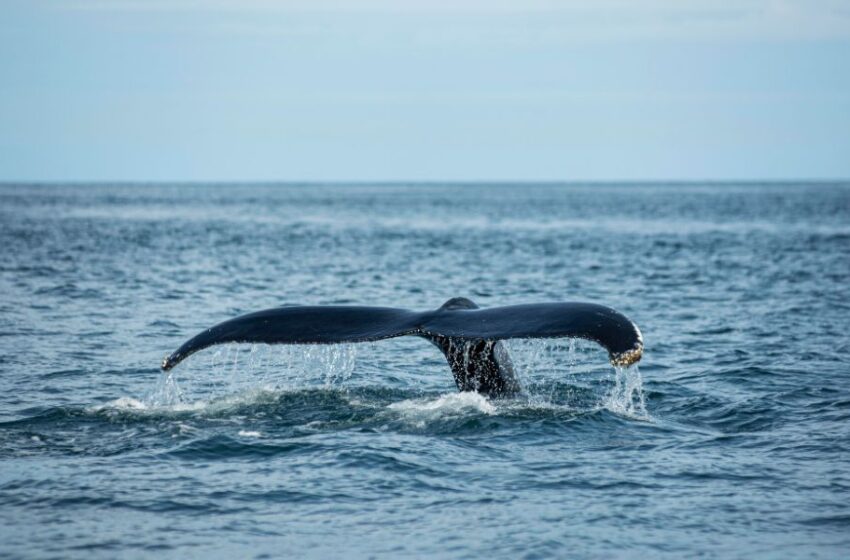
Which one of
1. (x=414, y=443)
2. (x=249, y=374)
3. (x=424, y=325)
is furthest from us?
(x=249, y=374)

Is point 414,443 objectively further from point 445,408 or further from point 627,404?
point 627,404

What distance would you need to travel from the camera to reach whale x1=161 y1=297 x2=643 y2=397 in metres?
8.02

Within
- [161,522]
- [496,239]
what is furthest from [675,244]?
[161,522]

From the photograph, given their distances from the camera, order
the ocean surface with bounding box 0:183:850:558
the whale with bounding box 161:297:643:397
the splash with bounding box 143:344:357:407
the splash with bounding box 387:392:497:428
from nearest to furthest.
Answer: the ocean surface with bounding box 0:183:850:558, the whale with bounding box 161:297:643:397, the splash with bounding box 387:392:497:428, the splash with bounding box 143:344:357:407

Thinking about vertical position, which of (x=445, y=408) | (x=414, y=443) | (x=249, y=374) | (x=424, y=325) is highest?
(x=424, y=325)

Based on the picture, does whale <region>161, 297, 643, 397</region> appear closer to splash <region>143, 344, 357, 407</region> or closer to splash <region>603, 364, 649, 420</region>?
splash <region>603, 364, 649, 420</region>

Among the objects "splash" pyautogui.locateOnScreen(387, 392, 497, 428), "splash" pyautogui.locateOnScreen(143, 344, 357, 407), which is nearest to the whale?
"splash" pyautogui.locateOnScreen(387, 392, 497, 428)

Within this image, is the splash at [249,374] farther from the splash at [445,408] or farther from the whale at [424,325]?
the whale at [424,325]

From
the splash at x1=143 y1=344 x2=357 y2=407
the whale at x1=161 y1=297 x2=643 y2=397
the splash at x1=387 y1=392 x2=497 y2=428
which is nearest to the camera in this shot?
the whale at x1=161 y1=297 x2=643 y2=397

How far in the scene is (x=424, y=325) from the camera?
8.91m

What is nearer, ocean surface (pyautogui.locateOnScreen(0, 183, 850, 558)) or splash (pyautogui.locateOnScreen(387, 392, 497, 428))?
ocean surface (pyautogui.locateOnScreen(0, 183, 850, 558))

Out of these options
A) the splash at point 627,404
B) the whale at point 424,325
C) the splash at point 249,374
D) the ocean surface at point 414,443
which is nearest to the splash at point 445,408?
the ocean surface at point 414,443

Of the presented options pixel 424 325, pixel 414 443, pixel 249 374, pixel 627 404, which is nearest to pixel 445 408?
pixel 414 443

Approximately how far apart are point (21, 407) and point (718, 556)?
699 cm
